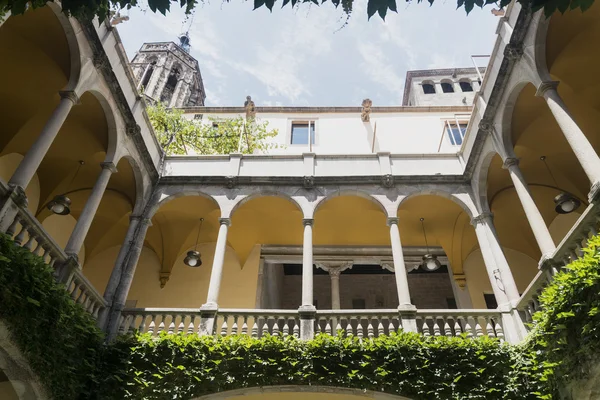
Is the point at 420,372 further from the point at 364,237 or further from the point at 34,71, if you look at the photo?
the point at 34,71

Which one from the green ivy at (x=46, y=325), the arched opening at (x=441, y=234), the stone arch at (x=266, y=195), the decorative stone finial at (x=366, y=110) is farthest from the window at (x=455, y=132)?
the green ivy at (x=46, y=325)

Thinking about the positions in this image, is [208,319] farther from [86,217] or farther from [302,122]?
[302,122]

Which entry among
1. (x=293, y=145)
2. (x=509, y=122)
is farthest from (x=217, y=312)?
(x=293, y=145)

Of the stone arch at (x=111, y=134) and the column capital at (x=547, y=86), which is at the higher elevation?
the stone arch at (x=111, y=134)

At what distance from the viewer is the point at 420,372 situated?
841 centimetres

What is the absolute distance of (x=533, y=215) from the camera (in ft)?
29.8

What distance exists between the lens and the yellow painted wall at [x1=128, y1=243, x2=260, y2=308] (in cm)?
1372

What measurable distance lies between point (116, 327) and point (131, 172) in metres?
4.31

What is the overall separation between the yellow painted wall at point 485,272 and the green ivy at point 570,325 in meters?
5.88

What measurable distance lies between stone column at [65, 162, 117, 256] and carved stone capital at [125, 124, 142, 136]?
3.87 feet

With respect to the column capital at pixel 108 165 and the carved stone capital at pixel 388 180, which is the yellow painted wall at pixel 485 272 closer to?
the carved stone capital at pixel 388 180

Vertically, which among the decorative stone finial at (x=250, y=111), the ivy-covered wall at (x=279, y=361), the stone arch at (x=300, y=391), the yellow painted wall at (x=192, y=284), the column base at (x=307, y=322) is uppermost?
the decorative stone finial at (x=250, y=111)

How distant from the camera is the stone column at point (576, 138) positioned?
7215mm

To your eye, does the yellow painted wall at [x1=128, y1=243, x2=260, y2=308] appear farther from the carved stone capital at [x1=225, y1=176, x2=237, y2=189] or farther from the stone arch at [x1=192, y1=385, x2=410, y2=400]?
the stone arch at [x1=192, y1=385, x2=410, y2=400]
